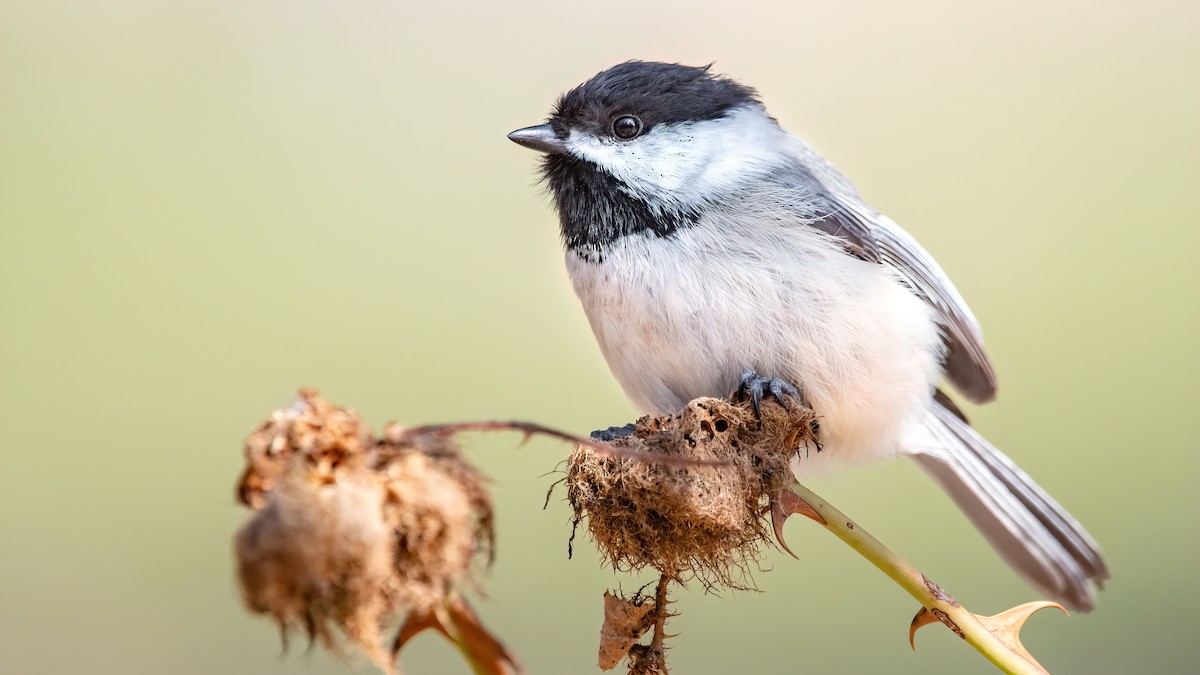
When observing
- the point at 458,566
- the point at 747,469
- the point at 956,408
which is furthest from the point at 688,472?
the point at 956,408

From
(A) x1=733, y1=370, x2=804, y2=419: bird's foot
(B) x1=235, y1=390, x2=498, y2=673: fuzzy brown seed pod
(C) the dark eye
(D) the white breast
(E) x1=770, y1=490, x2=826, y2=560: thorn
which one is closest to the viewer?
(B) x1=235, y1=390, x2=498, y2=673: fuzzy brown seed pod

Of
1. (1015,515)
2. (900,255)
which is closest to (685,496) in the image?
(900,255)

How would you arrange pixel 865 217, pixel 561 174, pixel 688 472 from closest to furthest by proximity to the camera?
1. pixel 688 472
2. pixel 561 174
3. pixel 865 217

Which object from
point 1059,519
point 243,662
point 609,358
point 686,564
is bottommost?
point 1059,519

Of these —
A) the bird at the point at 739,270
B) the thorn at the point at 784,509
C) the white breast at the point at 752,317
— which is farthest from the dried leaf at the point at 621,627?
the white breast at the point at 752,317

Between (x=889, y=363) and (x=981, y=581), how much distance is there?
2025 millimetres

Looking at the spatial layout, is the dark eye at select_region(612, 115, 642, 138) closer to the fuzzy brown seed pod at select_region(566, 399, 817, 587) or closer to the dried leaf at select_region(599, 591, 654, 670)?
the fuzzy brown seed pod at select_region(566, 399, 817, 587)

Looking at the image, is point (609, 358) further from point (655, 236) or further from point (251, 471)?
point (251, 471)

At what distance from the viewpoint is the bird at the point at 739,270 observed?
1.79m

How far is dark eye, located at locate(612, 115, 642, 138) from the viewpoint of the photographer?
75.5 inches

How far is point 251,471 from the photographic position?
2.55ft

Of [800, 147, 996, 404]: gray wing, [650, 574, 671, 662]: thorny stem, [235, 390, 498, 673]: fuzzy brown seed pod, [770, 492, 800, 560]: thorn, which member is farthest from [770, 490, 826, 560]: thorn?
[800, 147, 996, 404]: gray wing

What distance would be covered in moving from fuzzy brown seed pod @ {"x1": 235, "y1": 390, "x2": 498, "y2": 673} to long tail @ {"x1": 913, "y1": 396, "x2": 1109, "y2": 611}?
1751 millimetres

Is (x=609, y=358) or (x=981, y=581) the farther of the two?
(x=981, y=581)
